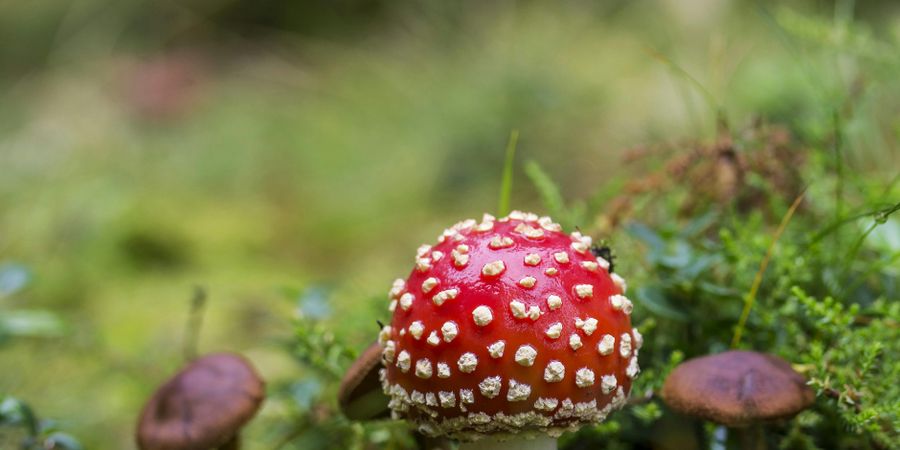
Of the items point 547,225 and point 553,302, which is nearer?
point 553,302

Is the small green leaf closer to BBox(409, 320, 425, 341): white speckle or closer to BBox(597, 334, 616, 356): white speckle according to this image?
BBox(409, 320, 425, 341): white speckle

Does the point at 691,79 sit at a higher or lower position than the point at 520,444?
higher

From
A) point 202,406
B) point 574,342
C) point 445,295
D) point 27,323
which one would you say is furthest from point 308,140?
point 574,342

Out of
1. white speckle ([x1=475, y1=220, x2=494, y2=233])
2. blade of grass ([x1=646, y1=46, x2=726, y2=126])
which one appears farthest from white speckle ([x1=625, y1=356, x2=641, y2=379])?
blade of grass ([x1=646, y1=46, x2=726, y2=126])

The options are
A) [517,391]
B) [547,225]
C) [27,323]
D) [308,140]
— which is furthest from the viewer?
[308,140]

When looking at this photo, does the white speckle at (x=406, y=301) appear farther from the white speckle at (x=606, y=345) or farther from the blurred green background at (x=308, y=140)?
the blurred green background at (x=308, y=140)

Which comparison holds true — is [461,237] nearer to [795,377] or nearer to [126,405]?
[795,377]

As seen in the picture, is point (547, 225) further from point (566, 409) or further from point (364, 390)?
point (364, 390)
